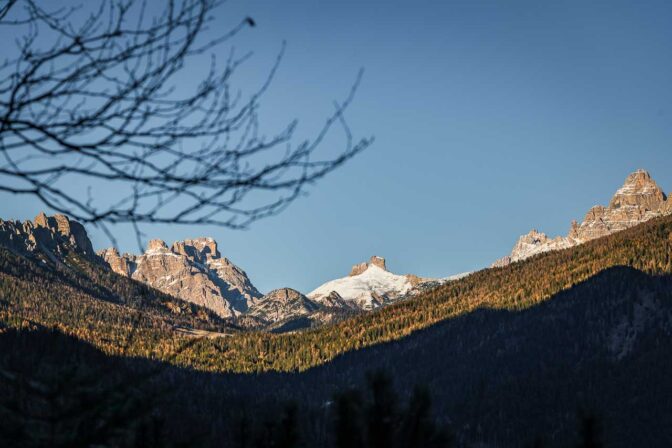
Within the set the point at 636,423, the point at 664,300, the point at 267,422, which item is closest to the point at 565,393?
the point at 636,423

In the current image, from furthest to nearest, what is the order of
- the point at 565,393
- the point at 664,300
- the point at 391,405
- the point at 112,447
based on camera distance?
the point at 664,300
the point at 565,393
the point at 391,405
the point at 112,447

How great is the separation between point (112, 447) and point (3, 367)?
3.65 feet

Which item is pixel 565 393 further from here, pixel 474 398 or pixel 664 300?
pixel 664 300

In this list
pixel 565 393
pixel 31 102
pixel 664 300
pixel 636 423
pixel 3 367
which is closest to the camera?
pixel 31 102

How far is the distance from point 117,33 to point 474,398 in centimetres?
19152

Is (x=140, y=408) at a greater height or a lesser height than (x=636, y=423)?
lesser

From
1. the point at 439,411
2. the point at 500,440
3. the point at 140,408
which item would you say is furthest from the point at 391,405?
the point at 439,411

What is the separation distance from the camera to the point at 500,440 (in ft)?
544

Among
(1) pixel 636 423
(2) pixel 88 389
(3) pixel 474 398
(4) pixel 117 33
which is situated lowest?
(2) pixel 88 389

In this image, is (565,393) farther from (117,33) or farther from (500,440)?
(117,33)

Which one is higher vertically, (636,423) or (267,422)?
(636,423)

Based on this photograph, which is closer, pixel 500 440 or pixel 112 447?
pixel 112 447

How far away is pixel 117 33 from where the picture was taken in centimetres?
452

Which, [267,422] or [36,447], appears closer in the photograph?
[36,447]
